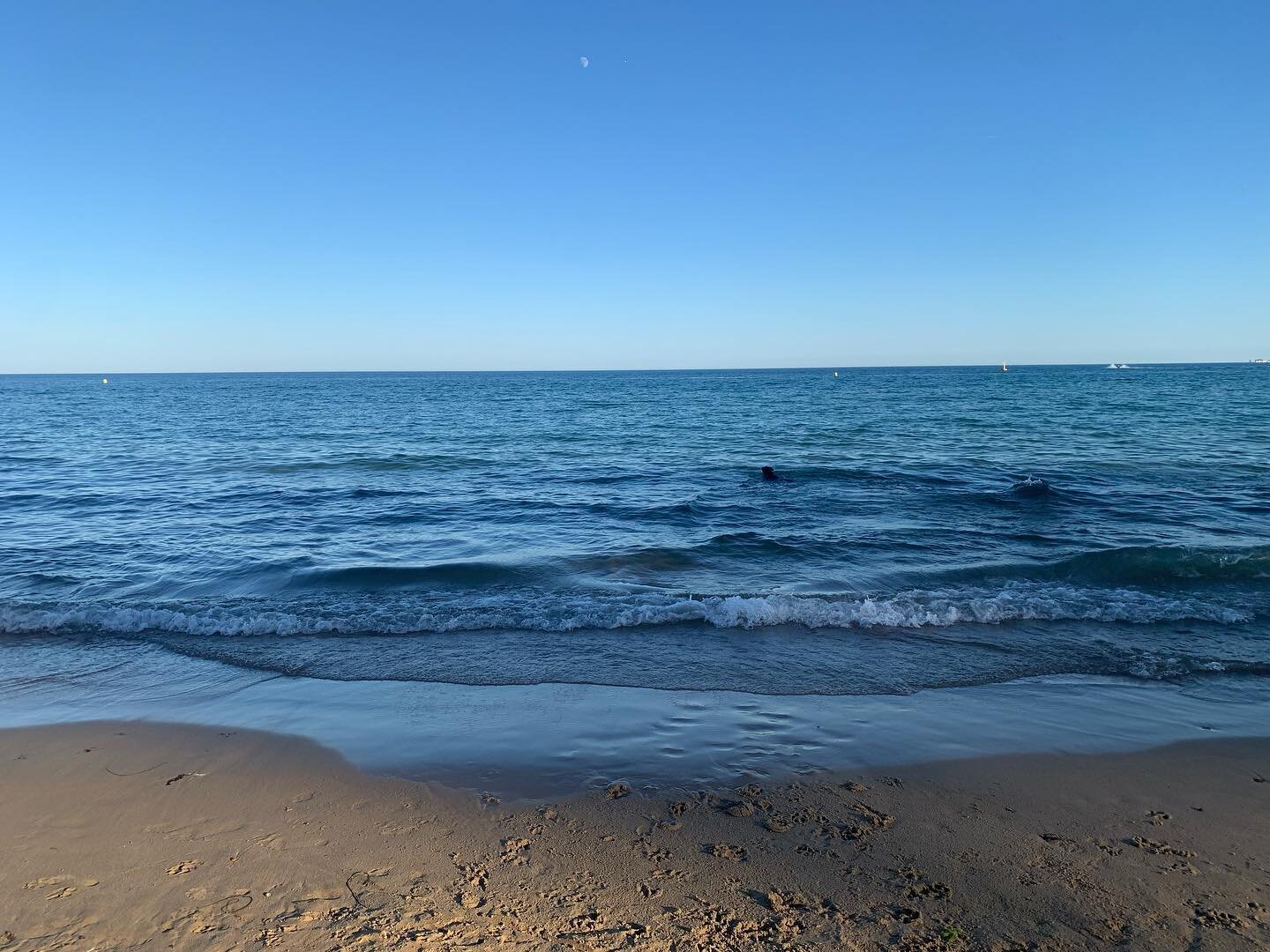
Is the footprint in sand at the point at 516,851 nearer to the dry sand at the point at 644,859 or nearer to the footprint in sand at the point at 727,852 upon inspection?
the dry sand at the point at 644,859

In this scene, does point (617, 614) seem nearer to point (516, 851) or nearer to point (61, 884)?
point (516, 851)

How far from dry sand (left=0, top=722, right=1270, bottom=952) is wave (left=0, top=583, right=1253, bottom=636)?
361 centimetres

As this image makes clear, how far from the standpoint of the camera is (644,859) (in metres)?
4.49

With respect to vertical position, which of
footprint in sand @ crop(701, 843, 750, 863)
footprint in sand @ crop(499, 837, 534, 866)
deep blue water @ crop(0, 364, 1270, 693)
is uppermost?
footprint in sand @ crop(701, 843, 750, 863)

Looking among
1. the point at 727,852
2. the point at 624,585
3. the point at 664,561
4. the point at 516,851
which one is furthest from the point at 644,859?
the point at 664,561

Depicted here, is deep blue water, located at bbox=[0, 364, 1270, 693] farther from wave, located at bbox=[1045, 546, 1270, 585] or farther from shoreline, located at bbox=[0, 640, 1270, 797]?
shoreline, located at bbox=[0, 640, 1270, 797]

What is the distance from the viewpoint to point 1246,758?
19.0ft

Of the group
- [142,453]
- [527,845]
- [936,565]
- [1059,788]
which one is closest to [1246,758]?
[1059,788]

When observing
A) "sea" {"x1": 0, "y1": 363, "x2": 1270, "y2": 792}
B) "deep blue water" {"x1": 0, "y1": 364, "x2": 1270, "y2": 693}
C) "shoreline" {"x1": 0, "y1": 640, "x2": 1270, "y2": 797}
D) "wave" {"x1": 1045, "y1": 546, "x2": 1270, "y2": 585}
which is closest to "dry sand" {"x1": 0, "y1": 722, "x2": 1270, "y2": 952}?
"shoreline" {"x1": 0, "y1": 640, "x2": 1270, "y2": 797}

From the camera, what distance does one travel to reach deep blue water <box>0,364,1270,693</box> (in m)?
8.52

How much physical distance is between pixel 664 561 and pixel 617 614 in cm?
337

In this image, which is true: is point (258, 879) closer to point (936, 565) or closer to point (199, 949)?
point (199, 949)

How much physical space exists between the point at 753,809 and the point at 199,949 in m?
3.21

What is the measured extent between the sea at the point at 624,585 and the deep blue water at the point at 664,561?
0.21 ft
